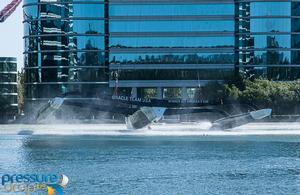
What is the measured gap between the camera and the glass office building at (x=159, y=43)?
461 ft

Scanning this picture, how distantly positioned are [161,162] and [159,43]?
83452mm

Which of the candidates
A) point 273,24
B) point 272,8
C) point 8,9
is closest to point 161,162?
point 273,24

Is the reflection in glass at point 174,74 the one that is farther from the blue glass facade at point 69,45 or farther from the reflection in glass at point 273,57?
the reflection in glass at point 273,57

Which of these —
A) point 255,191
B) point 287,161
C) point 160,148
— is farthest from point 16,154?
point 255,191

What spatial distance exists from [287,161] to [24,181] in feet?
88.5

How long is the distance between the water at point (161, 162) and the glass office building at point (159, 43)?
5750cm

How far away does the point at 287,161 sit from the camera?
60.6 metres

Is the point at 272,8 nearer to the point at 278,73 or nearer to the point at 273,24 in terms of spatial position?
the point at 273,24

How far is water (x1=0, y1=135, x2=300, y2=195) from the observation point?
45.3 meters

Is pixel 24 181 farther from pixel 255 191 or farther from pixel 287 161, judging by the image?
pixel 287 161

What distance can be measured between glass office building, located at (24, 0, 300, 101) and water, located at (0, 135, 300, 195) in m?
57.5

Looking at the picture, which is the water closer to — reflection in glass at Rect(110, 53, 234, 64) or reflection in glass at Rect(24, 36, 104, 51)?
reflection in glass at Rect(110, 53, 234, 64)

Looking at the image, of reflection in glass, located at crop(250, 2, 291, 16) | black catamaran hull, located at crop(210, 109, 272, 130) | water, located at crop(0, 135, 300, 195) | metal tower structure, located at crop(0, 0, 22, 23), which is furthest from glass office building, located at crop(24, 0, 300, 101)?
water, located at crop(0, 135, 300, 195)

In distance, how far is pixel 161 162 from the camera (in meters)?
58.8
